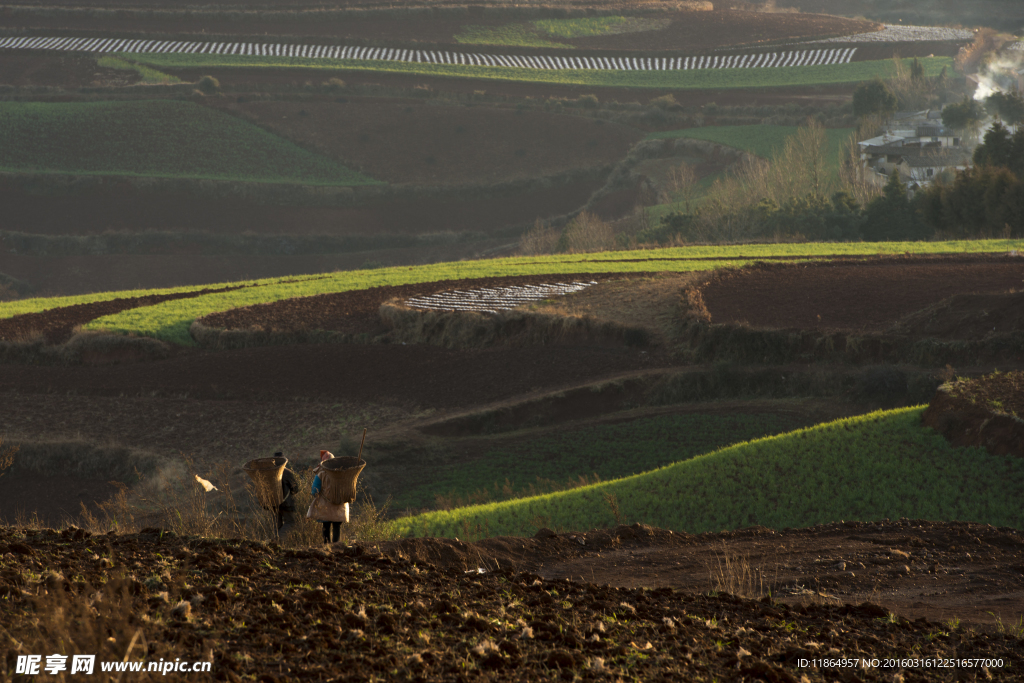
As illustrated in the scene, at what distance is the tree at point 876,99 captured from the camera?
65.4 metres

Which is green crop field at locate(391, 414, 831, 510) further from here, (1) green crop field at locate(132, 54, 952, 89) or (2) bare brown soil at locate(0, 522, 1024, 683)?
(1) green crop field at locate(132, 54, 952, 89)

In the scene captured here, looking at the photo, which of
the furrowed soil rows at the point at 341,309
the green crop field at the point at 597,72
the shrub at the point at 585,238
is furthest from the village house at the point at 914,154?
the furrowed soil rows at the point at 341,309

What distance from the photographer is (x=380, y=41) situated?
95.6m

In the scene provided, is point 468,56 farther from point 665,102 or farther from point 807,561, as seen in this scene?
point 807,561

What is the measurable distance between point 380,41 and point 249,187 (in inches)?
1514

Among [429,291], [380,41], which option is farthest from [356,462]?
[380,41]

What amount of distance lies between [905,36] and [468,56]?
52422 mm

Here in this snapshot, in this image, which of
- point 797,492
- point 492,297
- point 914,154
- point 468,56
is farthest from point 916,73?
point 797,492

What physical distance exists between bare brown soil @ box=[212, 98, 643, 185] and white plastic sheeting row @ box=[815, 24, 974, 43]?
4066 centimetres

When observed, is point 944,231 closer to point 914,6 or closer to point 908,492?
point 908,492

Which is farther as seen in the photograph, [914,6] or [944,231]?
[914,6]

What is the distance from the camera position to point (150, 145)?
69875mm

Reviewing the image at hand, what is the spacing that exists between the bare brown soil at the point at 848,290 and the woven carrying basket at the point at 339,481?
52.9 ft

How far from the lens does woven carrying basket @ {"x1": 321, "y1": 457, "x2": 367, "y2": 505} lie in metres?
9.55
